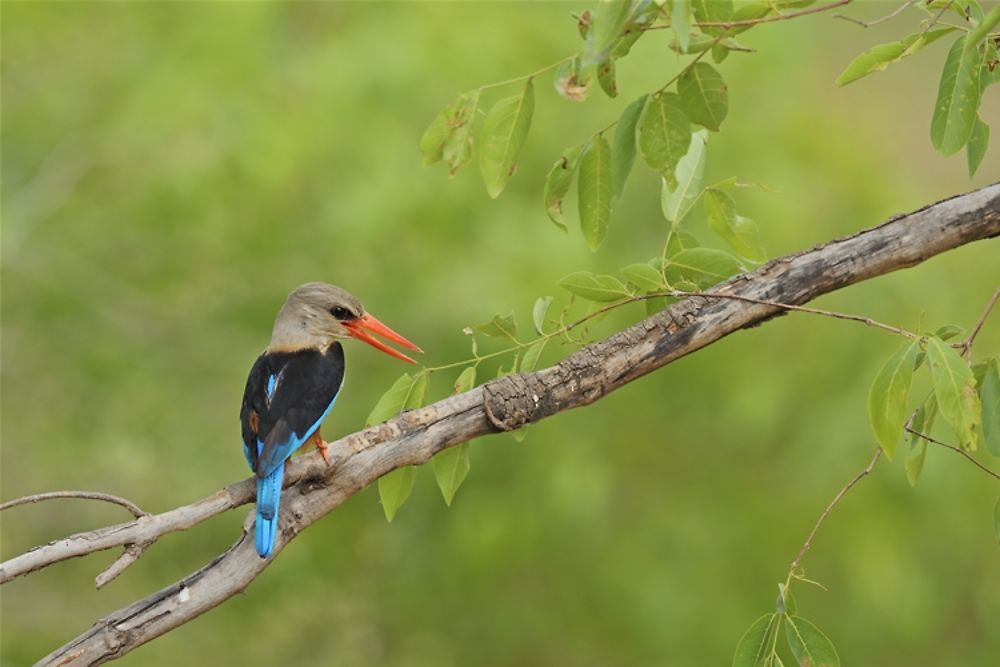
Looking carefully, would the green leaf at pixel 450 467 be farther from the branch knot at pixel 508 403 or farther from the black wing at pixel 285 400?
the black wing at pixel 285 400

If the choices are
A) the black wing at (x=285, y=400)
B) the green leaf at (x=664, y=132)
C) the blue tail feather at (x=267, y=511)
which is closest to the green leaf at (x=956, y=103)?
the green leaf at (x=664, y=132)

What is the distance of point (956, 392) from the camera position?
Result: 2266 mm

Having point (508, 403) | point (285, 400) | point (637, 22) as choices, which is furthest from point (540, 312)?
point (285, 400)

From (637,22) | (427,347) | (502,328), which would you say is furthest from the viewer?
(427,347)

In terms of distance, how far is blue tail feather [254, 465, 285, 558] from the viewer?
270 centimetres

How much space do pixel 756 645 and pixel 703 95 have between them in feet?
3.67

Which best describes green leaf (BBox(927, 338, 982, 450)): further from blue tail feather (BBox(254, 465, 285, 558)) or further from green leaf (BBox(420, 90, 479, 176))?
blue tail feather (BBox(254, 465, 285, 558))

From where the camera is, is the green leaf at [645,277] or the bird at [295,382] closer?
the green leaf at [645,277]

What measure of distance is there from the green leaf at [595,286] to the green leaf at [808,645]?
2.46 feet

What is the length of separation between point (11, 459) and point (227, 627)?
79.9 inches

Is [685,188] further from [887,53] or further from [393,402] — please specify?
[393,402]

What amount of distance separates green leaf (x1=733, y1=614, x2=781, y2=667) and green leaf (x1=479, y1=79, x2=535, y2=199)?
1023 millimetres

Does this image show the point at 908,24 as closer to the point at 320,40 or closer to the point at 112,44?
the point at 320,40

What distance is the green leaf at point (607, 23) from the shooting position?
220cm
